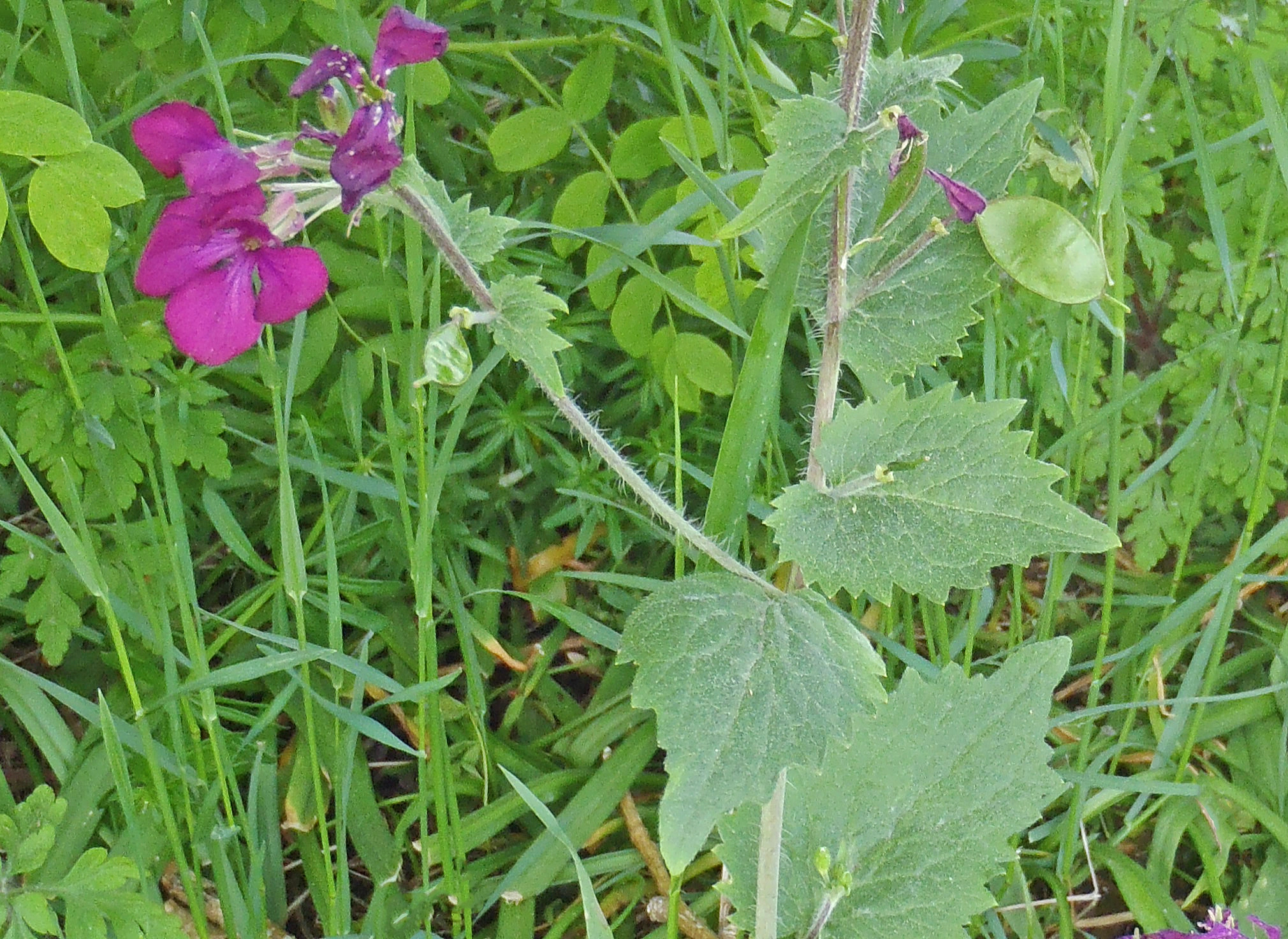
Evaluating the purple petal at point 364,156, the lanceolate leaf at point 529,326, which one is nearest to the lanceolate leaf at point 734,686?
the lanceolate leaf at point 529,326

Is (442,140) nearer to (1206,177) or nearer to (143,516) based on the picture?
(143,516)

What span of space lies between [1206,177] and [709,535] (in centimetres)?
94

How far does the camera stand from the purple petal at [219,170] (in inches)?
35.8

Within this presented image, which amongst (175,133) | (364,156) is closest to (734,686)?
(364,156)

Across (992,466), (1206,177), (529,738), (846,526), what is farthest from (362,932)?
(1206,177)

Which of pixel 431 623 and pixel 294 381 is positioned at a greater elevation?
pixel 294 381

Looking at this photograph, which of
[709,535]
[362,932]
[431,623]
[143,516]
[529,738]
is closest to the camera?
[709,535]

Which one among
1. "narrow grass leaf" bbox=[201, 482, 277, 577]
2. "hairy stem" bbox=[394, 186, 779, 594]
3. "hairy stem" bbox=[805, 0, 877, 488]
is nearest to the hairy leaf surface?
"hairy stem" bbox=[394, 186, 779, 594]

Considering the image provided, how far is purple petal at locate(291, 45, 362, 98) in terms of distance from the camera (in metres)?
0.93

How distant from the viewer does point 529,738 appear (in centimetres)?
192

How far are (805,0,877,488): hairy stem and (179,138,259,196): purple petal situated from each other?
56 cm

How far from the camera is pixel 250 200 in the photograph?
0.93 m

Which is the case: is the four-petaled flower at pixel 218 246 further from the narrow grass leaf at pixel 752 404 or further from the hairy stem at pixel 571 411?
the narrow grass leaf at pixel 752 404

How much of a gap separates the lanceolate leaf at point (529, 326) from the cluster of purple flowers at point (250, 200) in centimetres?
18
